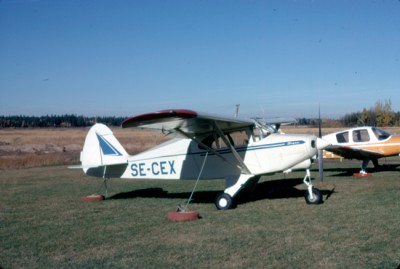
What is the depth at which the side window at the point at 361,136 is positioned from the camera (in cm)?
1857

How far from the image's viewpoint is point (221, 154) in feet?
37.4

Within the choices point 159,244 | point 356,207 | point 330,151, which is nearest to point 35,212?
point 159,244

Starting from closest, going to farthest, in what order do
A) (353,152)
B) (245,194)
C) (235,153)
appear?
(235,153) → (245,194) → (353,152)

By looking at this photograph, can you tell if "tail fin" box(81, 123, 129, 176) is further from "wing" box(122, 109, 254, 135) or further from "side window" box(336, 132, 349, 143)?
→ "side window" box(336, 132, 349, 143)

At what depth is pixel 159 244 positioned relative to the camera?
7266mm

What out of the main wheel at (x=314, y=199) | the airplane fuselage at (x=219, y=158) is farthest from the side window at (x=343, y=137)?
the main wheel at (x=314, y=199)

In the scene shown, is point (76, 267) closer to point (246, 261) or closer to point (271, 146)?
point (246, 261)

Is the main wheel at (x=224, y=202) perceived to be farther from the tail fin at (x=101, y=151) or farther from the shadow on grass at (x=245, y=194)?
the tail fin at (x=101, y=151)

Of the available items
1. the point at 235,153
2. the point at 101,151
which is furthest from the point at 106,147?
the point at 235,153

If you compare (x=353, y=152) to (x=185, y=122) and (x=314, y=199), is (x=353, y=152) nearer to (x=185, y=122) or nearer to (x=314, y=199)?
(x=314, y=199)

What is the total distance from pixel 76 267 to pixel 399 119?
110m

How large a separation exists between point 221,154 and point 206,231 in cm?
353

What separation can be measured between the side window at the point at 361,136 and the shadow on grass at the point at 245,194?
435cm

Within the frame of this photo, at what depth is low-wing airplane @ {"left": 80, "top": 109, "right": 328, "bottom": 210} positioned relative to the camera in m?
10.5
